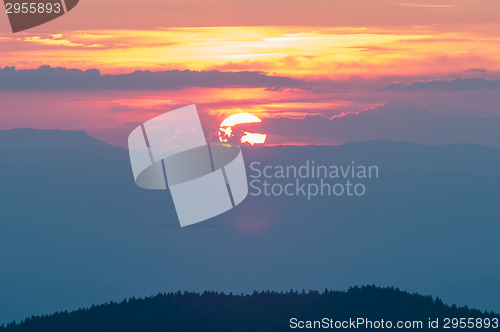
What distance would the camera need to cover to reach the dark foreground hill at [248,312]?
96.6m

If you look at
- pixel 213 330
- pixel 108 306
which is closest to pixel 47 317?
pixel 108 306

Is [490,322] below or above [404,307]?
above

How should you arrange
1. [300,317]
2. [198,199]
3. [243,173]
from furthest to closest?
[300,317] → [243,173] → [198,199]

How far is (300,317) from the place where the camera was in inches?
3792

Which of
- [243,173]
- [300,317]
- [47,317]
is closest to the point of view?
[243,173]

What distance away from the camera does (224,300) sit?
102375 millimetres

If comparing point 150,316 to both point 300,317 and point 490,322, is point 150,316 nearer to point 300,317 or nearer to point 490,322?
point 300,317

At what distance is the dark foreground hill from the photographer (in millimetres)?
96625

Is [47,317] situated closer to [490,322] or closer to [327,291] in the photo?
[327,291]

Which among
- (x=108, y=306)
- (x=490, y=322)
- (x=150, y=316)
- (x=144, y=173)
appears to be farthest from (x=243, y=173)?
(x=108, y=306)

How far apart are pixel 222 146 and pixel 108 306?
42.5 m

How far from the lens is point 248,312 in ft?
324

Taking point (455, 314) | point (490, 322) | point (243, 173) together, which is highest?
point (243, 173)

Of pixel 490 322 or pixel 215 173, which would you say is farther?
pixel 490 322
